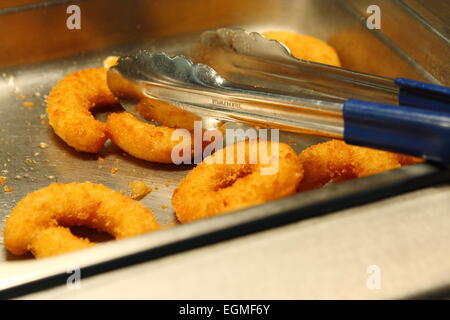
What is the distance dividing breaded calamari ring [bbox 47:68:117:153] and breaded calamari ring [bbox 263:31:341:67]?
2.06 feet

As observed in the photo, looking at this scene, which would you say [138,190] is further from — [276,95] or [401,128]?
[401,128]

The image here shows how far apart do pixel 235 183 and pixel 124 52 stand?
95 cm

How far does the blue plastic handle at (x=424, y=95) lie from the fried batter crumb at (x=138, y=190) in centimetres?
76

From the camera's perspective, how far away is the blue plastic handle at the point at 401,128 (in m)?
1.06

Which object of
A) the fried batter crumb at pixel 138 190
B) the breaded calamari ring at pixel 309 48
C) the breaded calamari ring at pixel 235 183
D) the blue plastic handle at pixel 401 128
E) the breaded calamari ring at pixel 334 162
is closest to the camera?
the blue plastic handle at pixel 401 128

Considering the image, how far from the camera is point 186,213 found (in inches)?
53.8

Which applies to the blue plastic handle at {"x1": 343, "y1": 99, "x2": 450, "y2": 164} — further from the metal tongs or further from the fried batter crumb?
the fried batter crumb

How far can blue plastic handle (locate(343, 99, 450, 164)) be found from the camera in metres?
1.06

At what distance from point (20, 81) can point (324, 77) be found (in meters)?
1.09

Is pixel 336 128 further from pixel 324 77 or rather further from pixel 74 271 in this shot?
pixel 74 271

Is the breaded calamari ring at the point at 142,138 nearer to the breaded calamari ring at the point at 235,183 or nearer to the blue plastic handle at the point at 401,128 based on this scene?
the breaded calamari ring at the point at 235,183

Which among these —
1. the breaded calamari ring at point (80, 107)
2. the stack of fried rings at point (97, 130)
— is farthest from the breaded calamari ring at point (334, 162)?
the breaded calamari ring at point (80, 107)

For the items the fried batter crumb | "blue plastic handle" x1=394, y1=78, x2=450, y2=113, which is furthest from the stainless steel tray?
"blue plastic handle" x1=394, y1=78, x2=450, y2=113

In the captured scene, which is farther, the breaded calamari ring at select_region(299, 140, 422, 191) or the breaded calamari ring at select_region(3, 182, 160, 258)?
the breaded calamari ring at select_region(299, 140, 422, 191)
